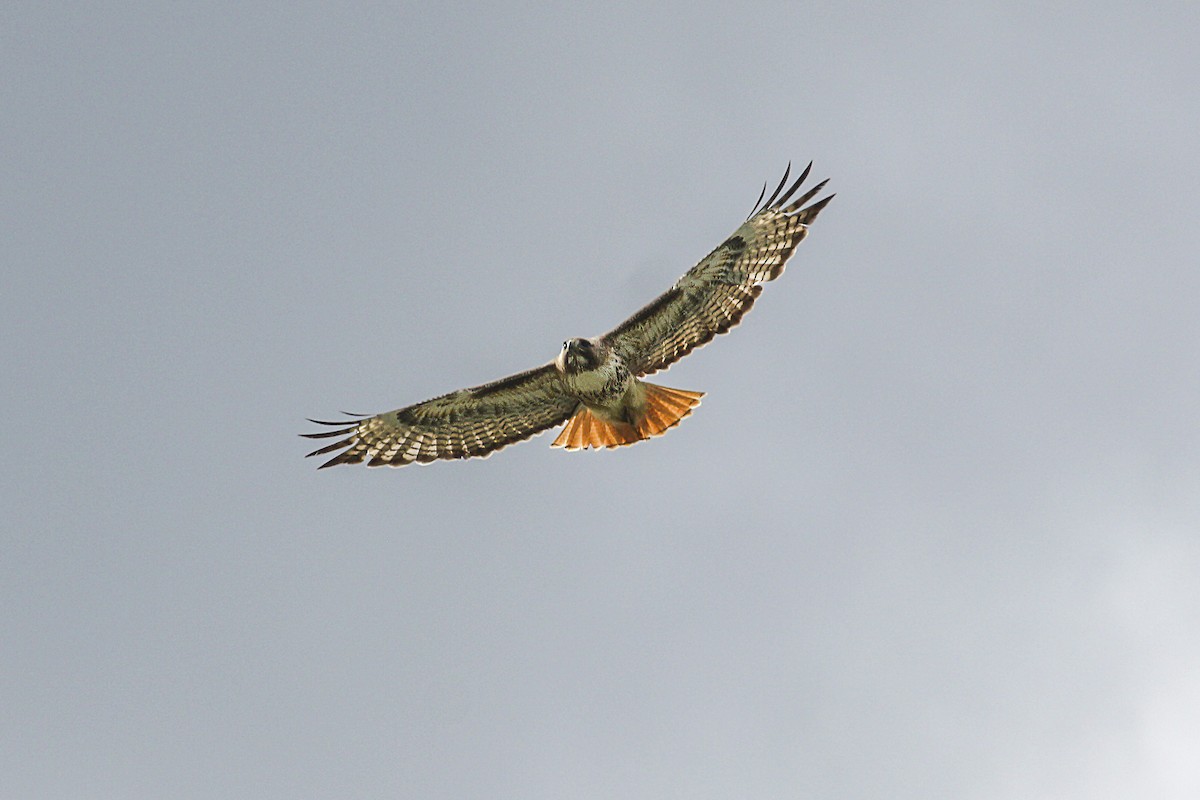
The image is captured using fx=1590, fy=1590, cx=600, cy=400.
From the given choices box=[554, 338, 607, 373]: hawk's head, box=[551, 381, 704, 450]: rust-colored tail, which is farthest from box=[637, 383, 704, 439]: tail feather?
box=[554, 338, 607, 373]: hawk's head

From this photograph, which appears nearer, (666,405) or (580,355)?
(580,355)

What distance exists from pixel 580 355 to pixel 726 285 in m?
1.88

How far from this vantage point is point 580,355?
16531 millimetres

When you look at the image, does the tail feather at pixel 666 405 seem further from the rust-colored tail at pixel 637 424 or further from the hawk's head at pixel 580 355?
the hawk's head at pixel 580 355

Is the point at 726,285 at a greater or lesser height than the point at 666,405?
greater

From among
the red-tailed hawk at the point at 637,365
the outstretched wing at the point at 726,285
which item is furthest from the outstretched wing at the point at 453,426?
the outstretched wing at the point at 726,285

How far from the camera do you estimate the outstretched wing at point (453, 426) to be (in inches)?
691

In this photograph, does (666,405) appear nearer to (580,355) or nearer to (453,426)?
(580,355)

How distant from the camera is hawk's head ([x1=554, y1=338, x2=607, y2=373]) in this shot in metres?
16.5

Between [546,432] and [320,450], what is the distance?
2556mm

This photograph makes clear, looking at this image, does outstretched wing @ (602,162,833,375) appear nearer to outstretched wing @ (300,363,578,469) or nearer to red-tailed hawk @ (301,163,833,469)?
red-tailed hawk @ (301,163,833,469)

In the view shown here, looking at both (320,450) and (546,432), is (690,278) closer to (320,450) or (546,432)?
(546,432)

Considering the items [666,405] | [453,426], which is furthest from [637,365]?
[453,426]

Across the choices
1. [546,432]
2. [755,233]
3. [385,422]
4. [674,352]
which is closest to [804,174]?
[755,233]
